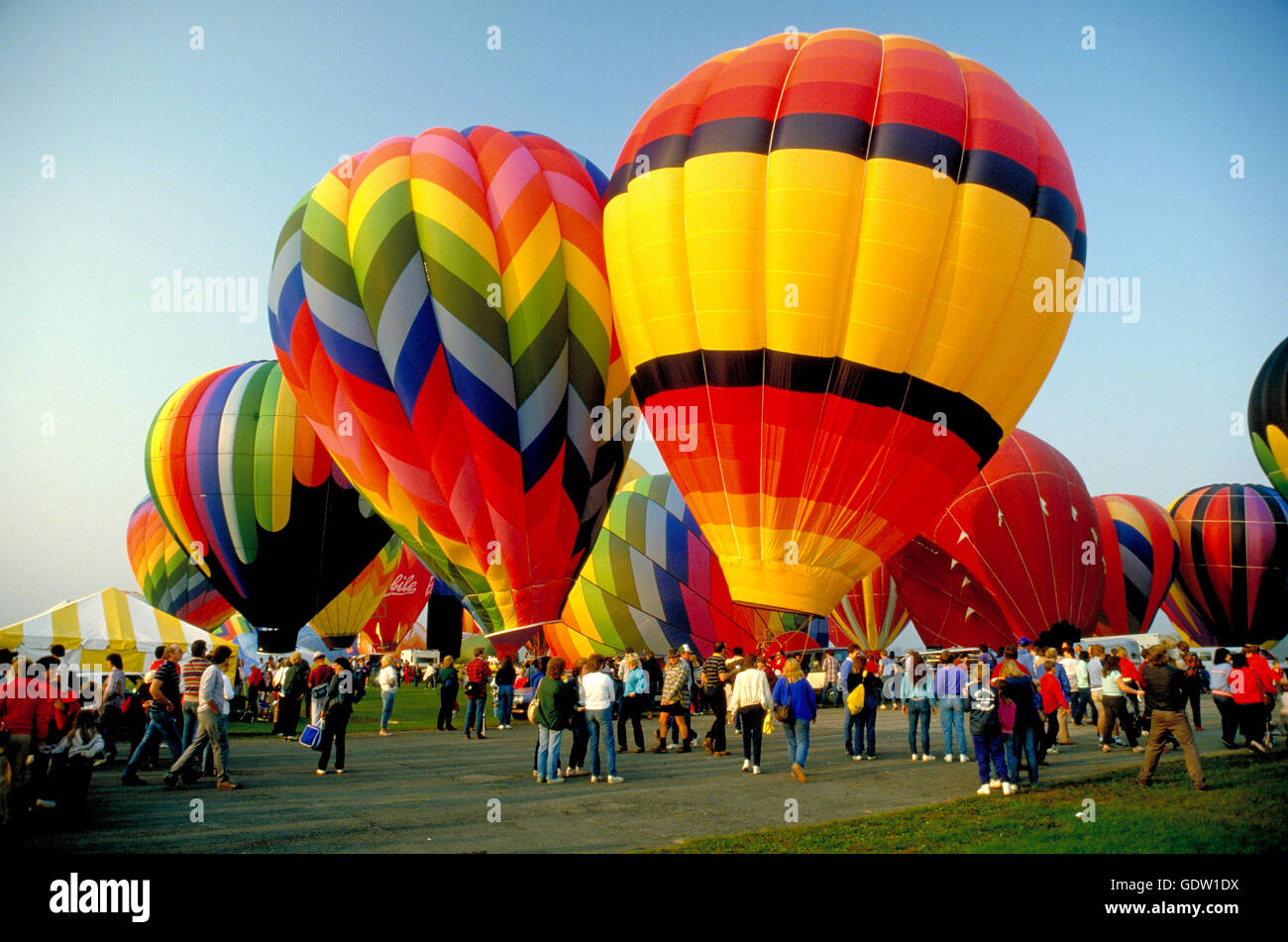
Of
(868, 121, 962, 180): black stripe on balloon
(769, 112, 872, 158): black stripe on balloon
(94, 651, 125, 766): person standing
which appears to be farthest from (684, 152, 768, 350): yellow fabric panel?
(94, 651, 125, 766): person standing

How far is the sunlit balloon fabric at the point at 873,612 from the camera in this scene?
35.1 meters

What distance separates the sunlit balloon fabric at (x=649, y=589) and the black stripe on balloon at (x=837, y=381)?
40.7 ft

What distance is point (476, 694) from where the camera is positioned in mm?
16203

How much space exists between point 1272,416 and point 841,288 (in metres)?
18.8

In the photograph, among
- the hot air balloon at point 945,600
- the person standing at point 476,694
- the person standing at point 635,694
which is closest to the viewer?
the person standing at point 635,694

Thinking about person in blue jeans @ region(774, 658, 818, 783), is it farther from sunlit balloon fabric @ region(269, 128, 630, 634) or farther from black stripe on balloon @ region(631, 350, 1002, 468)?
sunlit balloon fabric @ region(269, 128, 630, 634)

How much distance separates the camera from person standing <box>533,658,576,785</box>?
1070 cm

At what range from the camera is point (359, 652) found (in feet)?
172

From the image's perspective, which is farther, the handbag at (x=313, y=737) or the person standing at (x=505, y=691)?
the person standing at (x=505, y=691)

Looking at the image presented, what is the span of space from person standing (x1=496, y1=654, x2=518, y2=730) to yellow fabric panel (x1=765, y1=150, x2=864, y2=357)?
7.85m

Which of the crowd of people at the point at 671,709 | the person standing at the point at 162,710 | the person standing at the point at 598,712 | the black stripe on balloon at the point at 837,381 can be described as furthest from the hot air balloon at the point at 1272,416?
the person standing at the point at 162,710

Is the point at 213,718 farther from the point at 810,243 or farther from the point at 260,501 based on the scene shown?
the point at 260,501

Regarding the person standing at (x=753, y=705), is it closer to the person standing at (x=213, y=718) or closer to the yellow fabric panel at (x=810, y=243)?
the yellow fabric panel at (x=810, y=243)
